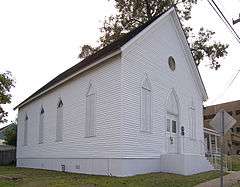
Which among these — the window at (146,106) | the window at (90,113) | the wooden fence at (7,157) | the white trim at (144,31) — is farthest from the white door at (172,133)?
the wooden fence at (7,157)

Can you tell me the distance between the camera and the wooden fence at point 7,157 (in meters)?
38.7

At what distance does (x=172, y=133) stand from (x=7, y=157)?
2273 cm

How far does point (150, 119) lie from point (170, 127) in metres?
3.12

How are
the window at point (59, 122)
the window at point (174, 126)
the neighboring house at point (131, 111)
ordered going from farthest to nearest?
the window at point (59, 122)
the window at point (174, 126)
the neighboring house at point (131, 111)

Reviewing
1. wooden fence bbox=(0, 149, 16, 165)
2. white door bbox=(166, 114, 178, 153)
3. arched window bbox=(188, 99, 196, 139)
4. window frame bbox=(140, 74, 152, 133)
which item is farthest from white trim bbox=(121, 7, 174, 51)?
wooden fence bbox=(0, 149, 16, 165)

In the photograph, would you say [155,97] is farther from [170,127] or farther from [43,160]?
[43,160]

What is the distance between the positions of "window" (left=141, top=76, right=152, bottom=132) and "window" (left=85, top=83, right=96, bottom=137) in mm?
2703

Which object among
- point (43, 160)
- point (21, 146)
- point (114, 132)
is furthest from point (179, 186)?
point (21, 146)

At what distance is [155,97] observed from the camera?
68.0 feet

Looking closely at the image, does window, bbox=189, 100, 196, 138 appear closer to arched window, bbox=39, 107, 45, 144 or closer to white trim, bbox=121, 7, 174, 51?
white trim, bbox=121, 7, 174, 51

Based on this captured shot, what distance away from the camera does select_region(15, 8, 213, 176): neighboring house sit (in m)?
18.2

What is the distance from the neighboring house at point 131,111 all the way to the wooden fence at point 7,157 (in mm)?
12509

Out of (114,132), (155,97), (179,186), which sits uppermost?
(155,97)

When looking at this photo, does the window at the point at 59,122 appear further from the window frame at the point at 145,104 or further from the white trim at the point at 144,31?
the white trim at the point at 144,31
